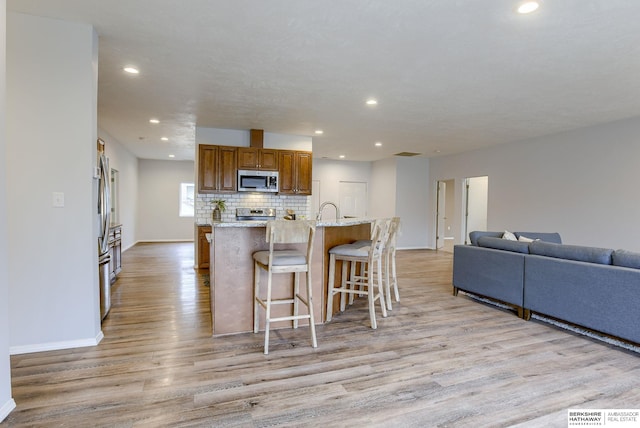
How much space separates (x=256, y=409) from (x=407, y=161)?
325 inches

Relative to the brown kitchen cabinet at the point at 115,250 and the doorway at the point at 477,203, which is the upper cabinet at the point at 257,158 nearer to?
the brown kitchen cabinet at the point at 115,250

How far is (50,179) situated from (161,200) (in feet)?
26.4

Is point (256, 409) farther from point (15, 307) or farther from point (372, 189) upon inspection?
point (372, 189)

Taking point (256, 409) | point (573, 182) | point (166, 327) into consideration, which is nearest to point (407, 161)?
point (573, 182)

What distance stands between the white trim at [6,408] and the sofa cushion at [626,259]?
15.1ft

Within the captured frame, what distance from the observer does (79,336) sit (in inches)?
106

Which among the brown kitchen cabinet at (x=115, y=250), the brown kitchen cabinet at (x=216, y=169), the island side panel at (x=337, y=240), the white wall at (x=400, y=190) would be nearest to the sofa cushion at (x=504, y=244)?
the island side panel at (x=337, y=240)

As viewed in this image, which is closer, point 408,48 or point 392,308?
point 408,48

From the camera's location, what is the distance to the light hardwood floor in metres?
1.87

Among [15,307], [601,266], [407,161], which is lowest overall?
[15,307]

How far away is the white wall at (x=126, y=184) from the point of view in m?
7.07

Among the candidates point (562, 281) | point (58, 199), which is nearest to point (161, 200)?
point (58, 199)

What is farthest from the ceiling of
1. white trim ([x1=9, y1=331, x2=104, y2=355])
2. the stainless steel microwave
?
white trim ([x1=9, y1=331, x2=104, y2=355])

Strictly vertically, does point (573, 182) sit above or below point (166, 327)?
above
